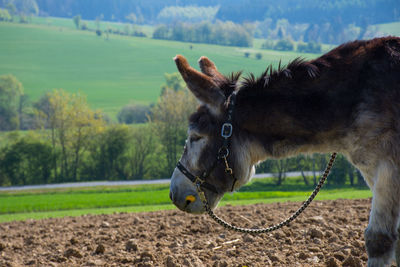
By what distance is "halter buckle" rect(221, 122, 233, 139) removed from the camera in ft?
13.4

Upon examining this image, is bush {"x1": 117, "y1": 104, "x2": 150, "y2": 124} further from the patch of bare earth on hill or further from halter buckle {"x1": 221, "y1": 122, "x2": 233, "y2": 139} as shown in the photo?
halter buckle {"x1": 221, "y1": 122, "x2": 233, "y2": 139}

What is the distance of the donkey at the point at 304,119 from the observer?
388cm

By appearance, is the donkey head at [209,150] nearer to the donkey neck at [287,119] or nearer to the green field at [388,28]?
the donkey neck at [287,119]

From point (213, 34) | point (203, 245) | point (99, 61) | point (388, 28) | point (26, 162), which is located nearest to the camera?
point (203, 245)

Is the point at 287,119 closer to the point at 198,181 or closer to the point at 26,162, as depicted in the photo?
the point at 198,181

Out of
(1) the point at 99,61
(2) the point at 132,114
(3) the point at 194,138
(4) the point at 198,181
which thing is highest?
(1) the point at 99,61

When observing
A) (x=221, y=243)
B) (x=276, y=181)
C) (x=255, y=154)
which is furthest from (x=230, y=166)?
(x=276, y=181)

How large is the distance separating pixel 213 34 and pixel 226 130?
477ft

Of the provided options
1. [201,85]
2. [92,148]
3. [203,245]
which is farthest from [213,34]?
[201,85]

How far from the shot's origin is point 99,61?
124500 mm

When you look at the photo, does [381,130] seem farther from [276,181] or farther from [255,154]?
[276,181]

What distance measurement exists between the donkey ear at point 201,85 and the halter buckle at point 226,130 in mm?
180

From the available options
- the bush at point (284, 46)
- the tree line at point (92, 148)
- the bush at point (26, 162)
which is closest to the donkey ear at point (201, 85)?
the tree line at point (92, 148)

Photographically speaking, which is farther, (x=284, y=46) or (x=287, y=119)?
(x=284, y=46)
